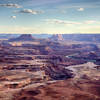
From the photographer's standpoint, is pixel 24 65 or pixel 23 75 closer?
pixel 23 75

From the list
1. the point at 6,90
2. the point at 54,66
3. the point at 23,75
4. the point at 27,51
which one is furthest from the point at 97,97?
the point at 27,51

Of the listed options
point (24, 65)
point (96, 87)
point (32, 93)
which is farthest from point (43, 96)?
point (24, 65)

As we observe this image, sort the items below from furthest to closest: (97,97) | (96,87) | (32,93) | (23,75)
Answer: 1. (23,75)
2. (96,87)
3. (32,93)
4. (97,97)

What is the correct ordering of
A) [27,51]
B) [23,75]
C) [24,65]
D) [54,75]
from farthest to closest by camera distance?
[27,51]
[24,65]
[54,75]
[23,75]

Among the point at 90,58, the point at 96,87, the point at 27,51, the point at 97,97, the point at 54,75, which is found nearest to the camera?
the point at 97,97

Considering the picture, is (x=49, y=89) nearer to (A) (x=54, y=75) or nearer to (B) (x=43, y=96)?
(B) (x=43, y=96)

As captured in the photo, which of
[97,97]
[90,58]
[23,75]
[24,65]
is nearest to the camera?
[97,97]

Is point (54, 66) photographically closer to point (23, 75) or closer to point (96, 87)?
point (23, 75)

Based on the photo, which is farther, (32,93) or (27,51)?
(27,51)
